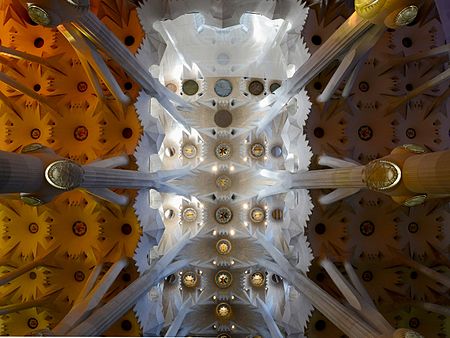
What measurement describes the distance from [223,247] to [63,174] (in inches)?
503

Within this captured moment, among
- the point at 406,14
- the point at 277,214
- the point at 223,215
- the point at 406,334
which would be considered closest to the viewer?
the point at 406,334

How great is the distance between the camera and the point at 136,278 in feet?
45.4

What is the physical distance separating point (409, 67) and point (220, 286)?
1159cm

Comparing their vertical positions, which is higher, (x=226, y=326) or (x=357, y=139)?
(x=357, y=139)

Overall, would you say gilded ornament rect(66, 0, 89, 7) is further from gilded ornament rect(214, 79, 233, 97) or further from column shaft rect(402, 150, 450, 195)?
gilded ornament rect(214, 79, 233, 97)

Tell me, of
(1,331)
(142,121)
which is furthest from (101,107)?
(1,331)

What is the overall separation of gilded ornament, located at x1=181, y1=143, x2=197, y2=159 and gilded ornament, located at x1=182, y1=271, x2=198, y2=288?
517 centimetres

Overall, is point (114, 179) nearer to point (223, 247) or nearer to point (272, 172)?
point (272, 172)

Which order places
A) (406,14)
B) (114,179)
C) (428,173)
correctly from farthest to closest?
1. (114,179)
2. (406,14)
3. (428,173)

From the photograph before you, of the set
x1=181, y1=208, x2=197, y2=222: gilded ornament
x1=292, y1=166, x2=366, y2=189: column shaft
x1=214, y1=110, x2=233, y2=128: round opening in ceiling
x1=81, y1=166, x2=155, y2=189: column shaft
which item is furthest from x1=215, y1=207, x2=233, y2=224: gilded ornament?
x1=81, y1=166, x2=155, y2=189: column shaft

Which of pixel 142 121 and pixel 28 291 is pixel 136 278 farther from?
pixel 142 121

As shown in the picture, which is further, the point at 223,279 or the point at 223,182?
the point at 223,182

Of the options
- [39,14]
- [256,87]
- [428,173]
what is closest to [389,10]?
[428,173]

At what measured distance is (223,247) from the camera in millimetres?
19703
